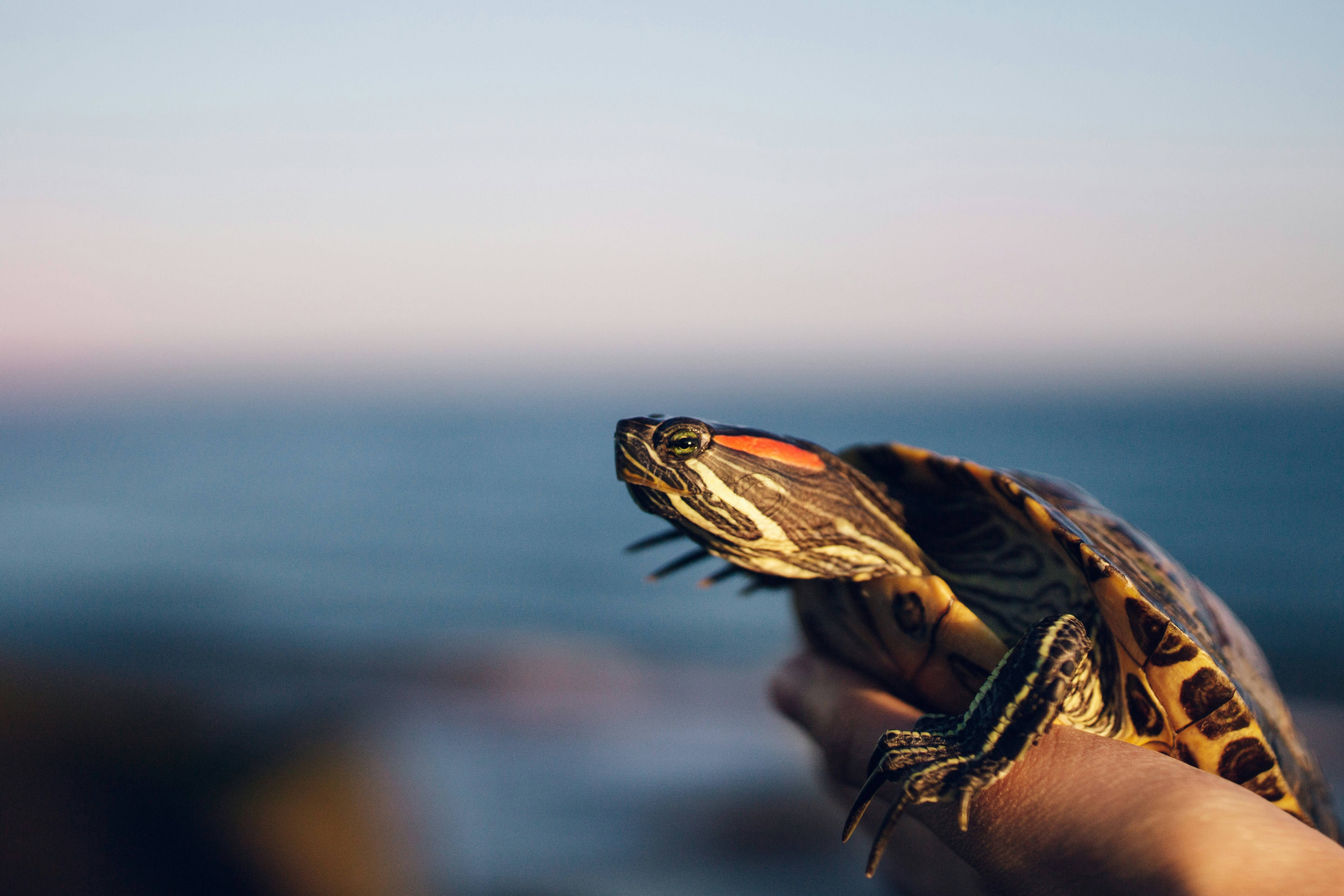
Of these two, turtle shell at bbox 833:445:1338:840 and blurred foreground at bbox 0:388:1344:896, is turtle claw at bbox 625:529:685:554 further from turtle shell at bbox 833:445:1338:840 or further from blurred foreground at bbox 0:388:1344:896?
blurred foreground at bbox 0:388:1344:896

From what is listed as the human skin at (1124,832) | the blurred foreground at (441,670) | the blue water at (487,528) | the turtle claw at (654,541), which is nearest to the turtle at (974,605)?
the human skin at (1124,832)

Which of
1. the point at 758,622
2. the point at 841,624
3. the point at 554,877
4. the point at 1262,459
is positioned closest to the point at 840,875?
the point at 554,877

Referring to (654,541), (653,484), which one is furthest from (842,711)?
(654,541)

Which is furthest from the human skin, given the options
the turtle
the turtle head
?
the turtle head

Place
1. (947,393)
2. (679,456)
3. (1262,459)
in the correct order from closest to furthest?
1. (679,456)
2. (1262,459)
3. (947,393)

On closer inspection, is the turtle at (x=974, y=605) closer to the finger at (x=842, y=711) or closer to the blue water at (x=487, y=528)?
the finger at (x=842, y=711)

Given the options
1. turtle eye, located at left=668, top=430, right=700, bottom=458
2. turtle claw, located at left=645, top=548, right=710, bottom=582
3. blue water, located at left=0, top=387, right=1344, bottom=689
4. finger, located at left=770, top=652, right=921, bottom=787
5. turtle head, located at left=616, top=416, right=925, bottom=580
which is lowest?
blue water, located at left=0, top=387, right=1344, bottom=689

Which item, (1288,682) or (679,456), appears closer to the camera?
(679,456)

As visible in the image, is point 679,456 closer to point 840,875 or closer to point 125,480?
point 840,875
